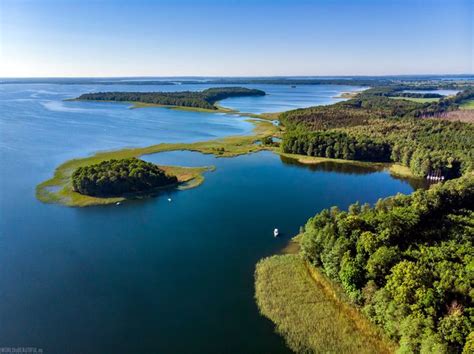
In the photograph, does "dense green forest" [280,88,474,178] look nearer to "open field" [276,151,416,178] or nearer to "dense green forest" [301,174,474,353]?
"open field" [276,151,416,178]

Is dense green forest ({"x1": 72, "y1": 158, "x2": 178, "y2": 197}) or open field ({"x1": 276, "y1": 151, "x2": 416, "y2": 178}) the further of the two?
open field ({"x1": 276, "y1": 151, "x2": 416, "y2": 178})

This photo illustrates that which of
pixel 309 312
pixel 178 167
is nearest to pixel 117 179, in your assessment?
pixel 178 167

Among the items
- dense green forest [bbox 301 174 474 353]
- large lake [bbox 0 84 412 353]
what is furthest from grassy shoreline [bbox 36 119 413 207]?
dense green forest [bbox 301 174 474 353]

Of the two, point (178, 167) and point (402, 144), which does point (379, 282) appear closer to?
point (178, 167)

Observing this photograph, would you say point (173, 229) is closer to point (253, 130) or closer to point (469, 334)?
point (469, 334)

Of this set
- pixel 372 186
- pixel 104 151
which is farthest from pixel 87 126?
pixel 372 186

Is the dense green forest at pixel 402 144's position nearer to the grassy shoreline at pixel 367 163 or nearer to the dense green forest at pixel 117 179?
the grassy shoreline at pixel 367 163

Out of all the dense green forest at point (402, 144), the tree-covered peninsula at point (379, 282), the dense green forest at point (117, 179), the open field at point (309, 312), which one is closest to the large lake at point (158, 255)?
the open field at point (309, 312)
